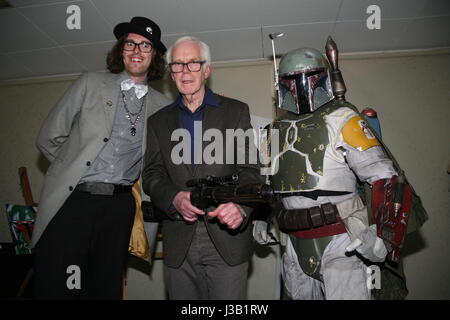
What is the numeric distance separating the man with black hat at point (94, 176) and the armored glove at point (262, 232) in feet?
2.72

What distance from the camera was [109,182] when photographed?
179 centimetres

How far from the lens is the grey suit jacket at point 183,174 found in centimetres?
149

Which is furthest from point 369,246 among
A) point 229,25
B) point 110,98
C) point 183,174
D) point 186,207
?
point 229,25

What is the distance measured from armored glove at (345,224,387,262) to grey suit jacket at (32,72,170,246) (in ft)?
4.76

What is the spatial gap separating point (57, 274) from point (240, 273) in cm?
102

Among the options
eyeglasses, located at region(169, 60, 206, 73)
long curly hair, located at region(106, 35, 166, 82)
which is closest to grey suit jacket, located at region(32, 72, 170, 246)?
long curly hair, located at region(106, 35, 166, 82)

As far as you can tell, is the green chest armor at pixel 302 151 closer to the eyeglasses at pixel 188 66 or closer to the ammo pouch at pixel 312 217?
the ammo pouch at pixel 312 217

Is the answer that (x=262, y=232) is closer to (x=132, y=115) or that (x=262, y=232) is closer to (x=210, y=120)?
(x=210, y=120)

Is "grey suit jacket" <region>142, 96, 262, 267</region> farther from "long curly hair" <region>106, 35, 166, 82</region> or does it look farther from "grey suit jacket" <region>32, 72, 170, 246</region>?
"long curly hair" <region>106, 35, 166, 82</region>

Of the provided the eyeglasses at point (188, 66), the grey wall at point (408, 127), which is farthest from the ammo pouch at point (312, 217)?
the grey wall at point (408, 127)

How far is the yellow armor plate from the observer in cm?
155

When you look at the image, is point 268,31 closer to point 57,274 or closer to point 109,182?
point 109,182

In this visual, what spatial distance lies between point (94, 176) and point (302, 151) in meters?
1.26
